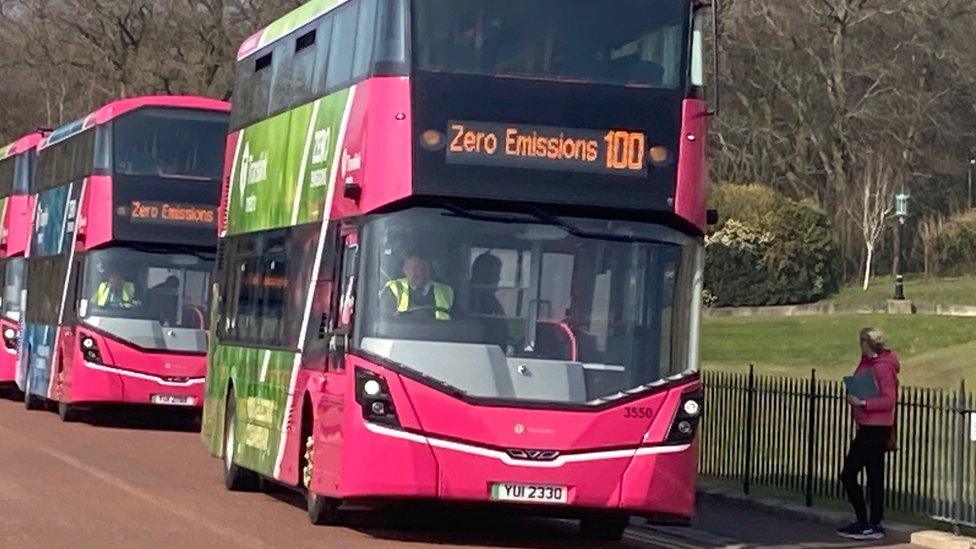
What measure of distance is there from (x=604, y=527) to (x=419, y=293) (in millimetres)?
2748

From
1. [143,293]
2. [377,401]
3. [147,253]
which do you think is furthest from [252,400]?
[143,293]

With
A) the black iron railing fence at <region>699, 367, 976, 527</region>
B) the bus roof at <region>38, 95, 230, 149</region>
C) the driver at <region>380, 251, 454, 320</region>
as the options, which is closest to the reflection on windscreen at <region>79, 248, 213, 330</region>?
the bus roof at <region>38, 95, 230, 149</region>

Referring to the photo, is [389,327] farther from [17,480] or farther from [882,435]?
[17,480]

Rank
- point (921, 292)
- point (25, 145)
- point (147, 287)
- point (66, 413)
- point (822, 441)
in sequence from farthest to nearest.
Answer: point (921, 292), point (25, 145), point (66, 413), point (147, 287), point (822, 441)

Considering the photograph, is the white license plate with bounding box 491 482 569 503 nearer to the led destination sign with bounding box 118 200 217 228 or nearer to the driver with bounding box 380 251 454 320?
the driver with bounding box 380 251 454 320

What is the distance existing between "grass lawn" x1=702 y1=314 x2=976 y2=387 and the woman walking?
21.3 m

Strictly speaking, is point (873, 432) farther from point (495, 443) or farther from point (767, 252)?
point (767, 252)

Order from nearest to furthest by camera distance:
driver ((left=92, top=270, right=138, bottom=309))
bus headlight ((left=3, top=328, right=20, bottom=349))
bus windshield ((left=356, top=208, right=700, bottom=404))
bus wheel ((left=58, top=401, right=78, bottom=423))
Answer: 1. bus windshield ((left=356, top=208, right=700, bottom=404))
2. driver ((left=92, top=270, right=138, bottom=309))
3. bus wheel ((left=58, top=401, right=78, bottom=423))
4. bus headlight ((left=3, top=328, right=20, bottom=349))

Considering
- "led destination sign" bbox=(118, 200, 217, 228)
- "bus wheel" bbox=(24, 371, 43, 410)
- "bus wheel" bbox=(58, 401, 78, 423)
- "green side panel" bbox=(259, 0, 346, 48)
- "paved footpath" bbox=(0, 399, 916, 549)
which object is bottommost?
"paved footpath" bbox=(0, 399, 916, 549)

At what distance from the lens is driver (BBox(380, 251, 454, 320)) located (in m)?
14.4

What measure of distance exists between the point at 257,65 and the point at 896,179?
48.2m

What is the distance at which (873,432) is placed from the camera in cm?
1667

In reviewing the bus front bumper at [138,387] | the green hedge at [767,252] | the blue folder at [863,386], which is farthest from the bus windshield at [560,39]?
the green hedge at [767,252]

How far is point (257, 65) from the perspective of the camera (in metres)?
19.9
